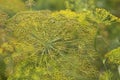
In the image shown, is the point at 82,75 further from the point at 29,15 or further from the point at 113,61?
the point at 29,15

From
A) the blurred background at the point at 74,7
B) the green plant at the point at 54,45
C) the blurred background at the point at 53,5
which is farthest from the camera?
the blurred background at the point at 53,5

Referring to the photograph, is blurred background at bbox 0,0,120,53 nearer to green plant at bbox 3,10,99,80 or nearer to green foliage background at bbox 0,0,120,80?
green foliage background at bbox 0,0,120,80

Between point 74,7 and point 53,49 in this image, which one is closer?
point 53,49

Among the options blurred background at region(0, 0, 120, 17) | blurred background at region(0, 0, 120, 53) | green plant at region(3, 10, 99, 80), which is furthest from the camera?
blurred background at region(0, 0, 120, 17)

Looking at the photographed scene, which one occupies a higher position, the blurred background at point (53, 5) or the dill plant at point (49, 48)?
the blurred background at point (53, 5)

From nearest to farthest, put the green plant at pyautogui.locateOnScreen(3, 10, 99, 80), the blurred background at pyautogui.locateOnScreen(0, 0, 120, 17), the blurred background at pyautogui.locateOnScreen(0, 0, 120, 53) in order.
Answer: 1. the green plant at pyautogui.locateOnScreen(3, 10, 99, 80)
2. the blurred background at pyautogui.locateOnScreen(0, 0, 120, 53)
3. the blurred background at pyautogui.locateOnScreen(0, 0, 120, 17)

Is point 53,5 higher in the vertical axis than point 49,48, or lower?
higher

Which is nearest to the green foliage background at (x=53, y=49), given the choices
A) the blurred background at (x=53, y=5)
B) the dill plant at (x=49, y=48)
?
the dill plant at (x=49, y=48)

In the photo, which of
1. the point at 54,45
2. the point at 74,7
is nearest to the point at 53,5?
the point at 74,7

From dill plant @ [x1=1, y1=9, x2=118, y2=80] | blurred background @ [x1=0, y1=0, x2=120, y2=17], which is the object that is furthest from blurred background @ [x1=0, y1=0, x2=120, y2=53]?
dill plant @ [x1=1, y1=9, x2=118, y2=80]

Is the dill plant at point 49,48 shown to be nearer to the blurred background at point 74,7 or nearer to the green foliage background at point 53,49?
the green foliage background at point 53,49

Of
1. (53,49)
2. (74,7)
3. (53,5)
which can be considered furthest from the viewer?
(53,5)

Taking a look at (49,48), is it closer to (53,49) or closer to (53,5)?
(53,49)

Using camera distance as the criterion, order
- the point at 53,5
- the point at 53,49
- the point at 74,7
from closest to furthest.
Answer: the point at 53,49 < the point at 74,7 < the point at 53,5
